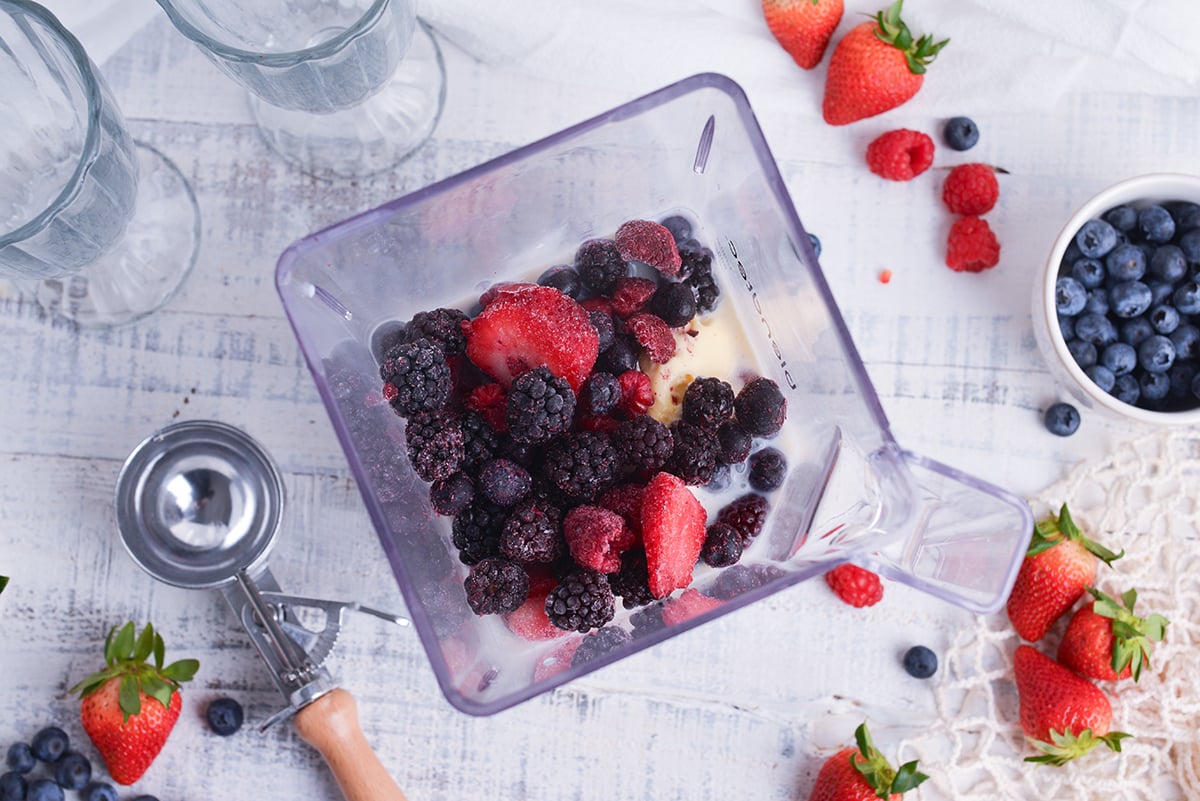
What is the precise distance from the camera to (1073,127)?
1527 millimetres

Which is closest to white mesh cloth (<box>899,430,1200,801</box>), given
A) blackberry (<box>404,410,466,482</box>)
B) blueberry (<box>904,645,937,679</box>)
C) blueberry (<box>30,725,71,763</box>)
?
blueberry (<box>904,645,937,679</box>)

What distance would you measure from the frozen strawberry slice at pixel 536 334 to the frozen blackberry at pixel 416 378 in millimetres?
73

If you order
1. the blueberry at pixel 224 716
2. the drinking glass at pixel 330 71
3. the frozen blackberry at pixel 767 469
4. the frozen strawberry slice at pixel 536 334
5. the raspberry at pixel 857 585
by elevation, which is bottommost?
the blueberry at pixel 224 716

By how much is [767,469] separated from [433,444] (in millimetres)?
382

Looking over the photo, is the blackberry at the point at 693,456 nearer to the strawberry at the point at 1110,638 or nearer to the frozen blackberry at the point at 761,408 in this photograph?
the frozen blackberry at the point at 761,408

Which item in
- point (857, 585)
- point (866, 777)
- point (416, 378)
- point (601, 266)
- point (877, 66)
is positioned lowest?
point (866, 777)

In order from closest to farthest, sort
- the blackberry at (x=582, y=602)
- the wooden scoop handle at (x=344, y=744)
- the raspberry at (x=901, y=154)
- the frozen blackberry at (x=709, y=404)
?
the blackberry at (x=582, y=602) → the frozen blackberry at (x=709, y=404) → the wooden scoop handle at (x=344, y=744) → the raspberry at (x=901, y=154)

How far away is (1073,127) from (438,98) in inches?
34.0

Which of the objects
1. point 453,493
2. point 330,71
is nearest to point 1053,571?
point 453,493

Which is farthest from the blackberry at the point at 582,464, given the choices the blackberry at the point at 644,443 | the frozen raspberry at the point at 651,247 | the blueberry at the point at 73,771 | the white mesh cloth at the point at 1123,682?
the blueberry at the point at 73,771

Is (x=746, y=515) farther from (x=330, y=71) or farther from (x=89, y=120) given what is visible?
(x=89, y=120)

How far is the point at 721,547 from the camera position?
119 centimetres

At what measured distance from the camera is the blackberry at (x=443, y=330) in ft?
3.90

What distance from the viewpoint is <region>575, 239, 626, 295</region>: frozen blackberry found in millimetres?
1258
